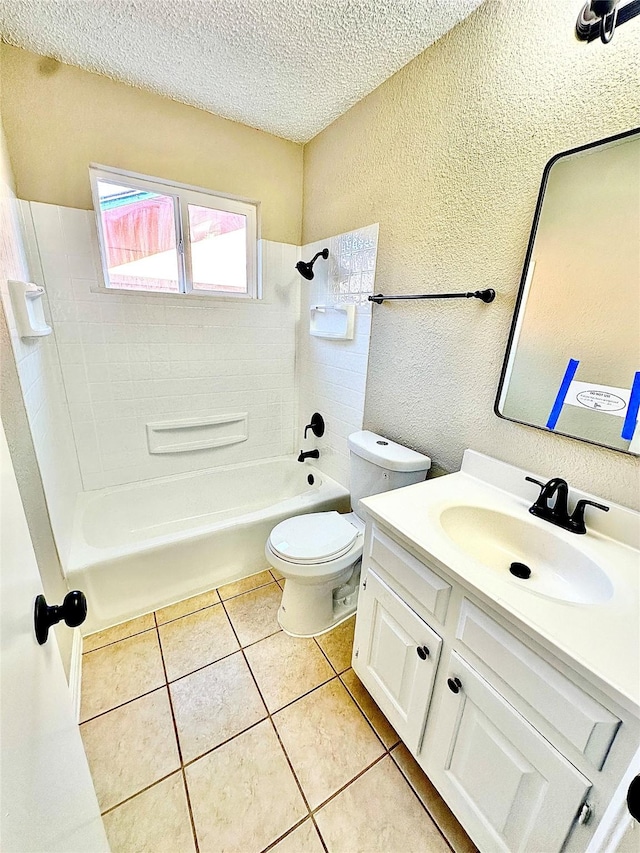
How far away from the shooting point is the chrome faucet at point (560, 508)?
3.26 feet

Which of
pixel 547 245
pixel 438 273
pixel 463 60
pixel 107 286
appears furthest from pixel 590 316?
pixel 107 286

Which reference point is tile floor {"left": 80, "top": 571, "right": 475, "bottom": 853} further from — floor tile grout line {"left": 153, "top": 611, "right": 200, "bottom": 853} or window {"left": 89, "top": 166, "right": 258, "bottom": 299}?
window {"left": 89, "top": 166, "right": 258, "bottom": 299}

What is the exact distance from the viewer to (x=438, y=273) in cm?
139

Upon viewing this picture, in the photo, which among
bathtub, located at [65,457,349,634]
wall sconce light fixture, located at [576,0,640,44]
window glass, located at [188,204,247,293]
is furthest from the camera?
window glass, located at [188,204,247,293]

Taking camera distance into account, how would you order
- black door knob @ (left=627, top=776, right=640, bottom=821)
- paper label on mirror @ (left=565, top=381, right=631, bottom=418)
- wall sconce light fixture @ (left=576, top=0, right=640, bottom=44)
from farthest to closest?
1. paper label on mirror @ (left=565, top=381, right=631, bottom=418)
2. wall sconce light fixture @ (left=576, top=0, right=640, bottom=44)
3. black door knob @ (left=627, top=776, right=640, bottom=821)

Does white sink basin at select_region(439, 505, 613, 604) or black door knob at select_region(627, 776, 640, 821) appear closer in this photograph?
black door knob at select_region(627, 776, 640, 821)

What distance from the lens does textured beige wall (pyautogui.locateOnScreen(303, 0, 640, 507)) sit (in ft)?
3.19

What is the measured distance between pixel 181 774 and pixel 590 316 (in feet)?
6.15

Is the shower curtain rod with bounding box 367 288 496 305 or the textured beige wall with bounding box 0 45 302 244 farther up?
the textured beige wall with bounding box 0 45 302 244

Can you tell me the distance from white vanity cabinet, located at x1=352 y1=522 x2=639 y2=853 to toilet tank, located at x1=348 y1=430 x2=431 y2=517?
396 mm

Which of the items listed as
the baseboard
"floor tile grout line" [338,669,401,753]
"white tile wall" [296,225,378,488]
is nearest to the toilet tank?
"white tile wall" [296,225,378,488]

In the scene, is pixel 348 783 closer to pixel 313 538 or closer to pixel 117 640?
pixel 313 538

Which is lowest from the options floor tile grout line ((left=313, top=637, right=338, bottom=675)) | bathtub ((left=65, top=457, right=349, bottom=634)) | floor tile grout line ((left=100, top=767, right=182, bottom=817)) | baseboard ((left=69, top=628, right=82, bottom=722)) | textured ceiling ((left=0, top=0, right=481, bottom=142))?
floor tile grout line ((left=100, top=767, right=182, bottom=817))

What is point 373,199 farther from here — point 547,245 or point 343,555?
point 343,555
